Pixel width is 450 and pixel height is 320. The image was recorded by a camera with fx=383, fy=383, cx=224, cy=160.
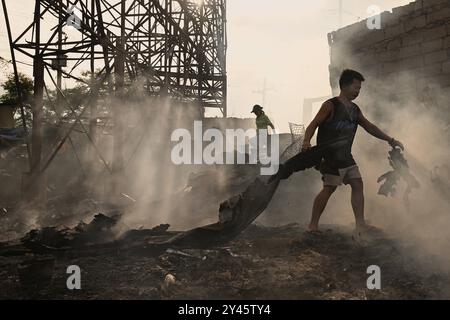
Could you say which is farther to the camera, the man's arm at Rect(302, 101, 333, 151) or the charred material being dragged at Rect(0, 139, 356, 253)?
the man's arm at Rect(302, 101, 333, 151)

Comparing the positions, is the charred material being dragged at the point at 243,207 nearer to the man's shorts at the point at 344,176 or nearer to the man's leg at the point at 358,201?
the man's shorts at the point at 344,176

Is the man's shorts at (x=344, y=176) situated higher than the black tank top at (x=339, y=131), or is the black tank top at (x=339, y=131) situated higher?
the black tank top at (x=339, y=131)

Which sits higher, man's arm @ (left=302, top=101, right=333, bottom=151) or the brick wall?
the brick wall

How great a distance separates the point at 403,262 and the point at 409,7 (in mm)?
5074

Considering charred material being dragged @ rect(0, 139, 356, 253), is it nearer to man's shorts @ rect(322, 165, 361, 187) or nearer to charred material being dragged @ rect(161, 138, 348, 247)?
charred material being dragged @ rect(161, 138, 348, 247)

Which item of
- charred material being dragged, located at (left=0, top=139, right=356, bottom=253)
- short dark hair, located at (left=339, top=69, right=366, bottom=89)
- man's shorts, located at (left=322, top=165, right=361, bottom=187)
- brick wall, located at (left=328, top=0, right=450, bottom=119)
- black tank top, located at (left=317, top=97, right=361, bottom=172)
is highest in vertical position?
brick wall, located at (left=328, top=0, right=450, bottom=119)

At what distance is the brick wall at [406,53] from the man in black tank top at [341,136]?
8.18 ft

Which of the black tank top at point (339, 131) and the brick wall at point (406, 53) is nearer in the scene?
the black tank top at point (339, 131)

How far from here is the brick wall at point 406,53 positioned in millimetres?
5969

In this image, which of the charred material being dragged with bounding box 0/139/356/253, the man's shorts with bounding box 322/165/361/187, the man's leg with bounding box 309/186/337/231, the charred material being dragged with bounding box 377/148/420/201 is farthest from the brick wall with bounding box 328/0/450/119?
the charred material being dragged with bounding box 0/139/356/253

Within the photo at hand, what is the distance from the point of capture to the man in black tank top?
13.2ft

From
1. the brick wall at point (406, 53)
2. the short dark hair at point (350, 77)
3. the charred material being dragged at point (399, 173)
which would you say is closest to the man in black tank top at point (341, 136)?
the short dark hair at point (350, 77)

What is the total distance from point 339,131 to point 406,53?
342 centimetres

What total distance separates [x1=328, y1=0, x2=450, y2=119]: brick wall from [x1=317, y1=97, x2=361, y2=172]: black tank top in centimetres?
252
